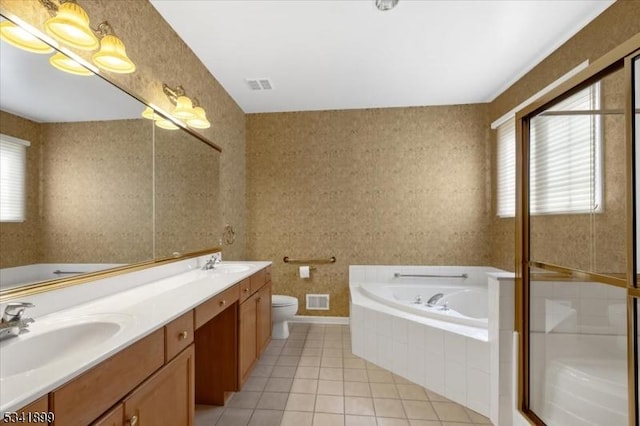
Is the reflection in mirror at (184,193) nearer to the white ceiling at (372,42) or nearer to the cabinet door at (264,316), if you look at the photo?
the cabinet door at (264,316)

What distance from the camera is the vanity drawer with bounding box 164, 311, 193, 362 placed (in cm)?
112

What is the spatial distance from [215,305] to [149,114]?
125 cm

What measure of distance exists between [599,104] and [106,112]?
2328mm

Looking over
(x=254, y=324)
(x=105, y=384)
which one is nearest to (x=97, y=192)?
(x=105, y=384)

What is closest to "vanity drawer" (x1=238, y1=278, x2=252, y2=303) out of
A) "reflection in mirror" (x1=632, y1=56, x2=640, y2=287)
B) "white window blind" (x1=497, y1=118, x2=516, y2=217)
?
"reflection in mirror" (x1=632, y1=56, x2=640, y2=287)

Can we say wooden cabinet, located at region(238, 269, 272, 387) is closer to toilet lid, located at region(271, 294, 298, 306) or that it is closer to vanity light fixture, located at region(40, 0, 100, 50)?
toilet lid, located at region(271, 294, 298, 306)

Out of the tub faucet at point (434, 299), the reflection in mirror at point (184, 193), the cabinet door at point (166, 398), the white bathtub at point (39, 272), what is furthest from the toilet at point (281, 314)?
the white bathtub at point (39, 272)

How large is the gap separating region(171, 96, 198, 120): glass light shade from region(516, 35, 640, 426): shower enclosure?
2.09m

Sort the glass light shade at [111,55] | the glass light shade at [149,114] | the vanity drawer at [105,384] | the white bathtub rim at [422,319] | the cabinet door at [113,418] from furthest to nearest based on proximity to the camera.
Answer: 1. the white bathtub rim at [422,319]
2. the glass light shade at [149,114]
3. the glass light shade at [111,55]
4. the cabinet door at [113,418]
5. the vanity drawer at [105,384]

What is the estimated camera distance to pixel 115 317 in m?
1.11

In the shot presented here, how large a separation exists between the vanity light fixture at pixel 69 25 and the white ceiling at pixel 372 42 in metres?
0.78

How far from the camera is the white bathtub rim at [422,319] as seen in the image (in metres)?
1.89

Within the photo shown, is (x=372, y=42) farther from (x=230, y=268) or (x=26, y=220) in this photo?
(x=26, y=220)

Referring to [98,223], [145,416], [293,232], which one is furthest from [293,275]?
[145,416]
